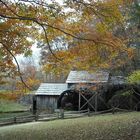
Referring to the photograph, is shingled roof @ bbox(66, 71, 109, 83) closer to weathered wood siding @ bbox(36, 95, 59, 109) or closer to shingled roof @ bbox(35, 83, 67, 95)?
shingled roof @ bbox(35, 83, 67, 95)

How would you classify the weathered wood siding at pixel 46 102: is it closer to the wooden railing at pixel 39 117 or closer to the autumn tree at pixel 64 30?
the wooden railing at pixel 39 117

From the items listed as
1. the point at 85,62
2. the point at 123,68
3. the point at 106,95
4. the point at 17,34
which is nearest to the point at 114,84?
the point at 106,95

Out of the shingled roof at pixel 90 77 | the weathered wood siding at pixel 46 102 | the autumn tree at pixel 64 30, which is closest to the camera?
the autumn tree at pixel 64 30

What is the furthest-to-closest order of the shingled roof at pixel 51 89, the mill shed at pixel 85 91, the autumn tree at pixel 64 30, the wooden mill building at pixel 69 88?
the shingled roof at pixel 51 89 < the wooden mill building at pixel 69 88 < the mill shed at pixel 85 91 < the autumn tree at pixel 64 30

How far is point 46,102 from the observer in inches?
1640

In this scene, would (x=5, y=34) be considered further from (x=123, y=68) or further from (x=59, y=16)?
(x=123, y=68)

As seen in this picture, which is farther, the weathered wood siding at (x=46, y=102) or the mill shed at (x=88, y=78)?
the weathered wood siding at (x=46, y=102)

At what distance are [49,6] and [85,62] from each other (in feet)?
17.7

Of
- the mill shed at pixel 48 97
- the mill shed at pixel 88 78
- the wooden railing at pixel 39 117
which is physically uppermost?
the mill shed at pixel 88 78

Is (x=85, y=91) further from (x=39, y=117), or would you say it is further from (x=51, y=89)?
(x=39, y=117)

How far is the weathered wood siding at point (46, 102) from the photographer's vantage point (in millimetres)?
41719

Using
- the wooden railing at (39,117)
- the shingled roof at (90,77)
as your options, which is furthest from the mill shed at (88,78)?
the wooden railing at (39,117)

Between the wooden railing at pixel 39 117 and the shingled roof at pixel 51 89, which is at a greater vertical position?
the shingled roof at pixel 51 89

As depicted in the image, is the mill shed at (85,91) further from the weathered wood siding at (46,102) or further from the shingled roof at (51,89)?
the shingled roof at (51,89)
